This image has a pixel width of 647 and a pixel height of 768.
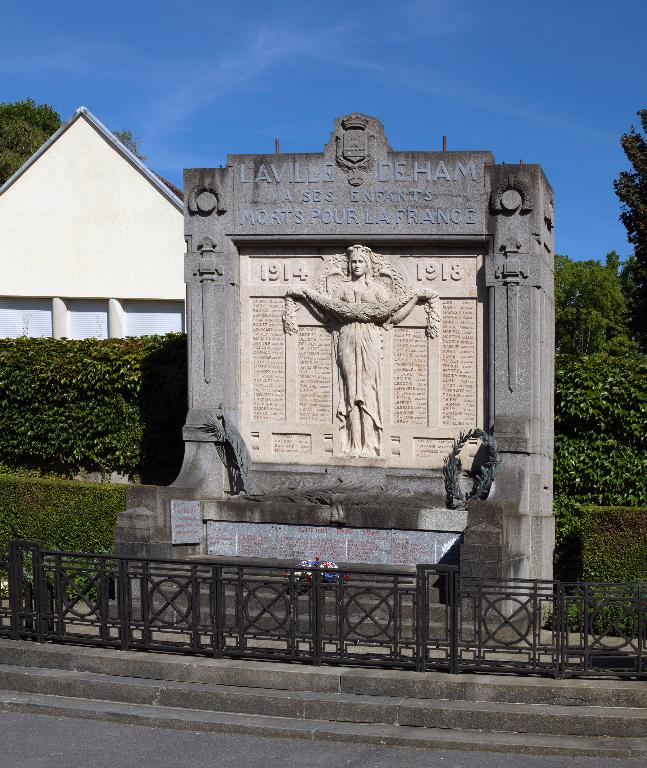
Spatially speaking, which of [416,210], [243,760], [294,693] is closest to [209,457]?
[416,210]

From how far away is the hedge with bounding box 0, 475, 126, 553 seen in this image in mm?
15016

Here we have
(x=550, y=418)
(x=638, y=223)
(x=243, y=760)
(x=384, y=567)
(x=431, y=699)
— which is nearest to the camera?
(x=243, y=760)

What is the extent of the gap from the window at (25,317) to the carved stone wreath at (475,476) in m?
12.1

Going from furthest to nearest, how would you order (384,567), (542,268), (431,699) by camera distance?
(542,268)
(384,567)
(431,699)

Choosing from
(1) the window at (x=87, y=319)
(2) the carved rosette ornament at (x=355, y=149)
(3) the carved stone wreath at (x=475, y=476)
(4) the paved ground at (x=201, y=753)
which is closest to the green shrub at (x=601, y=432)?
(3) the carved stone wreath at (x=475, y=476)

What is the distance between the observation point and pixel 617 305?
4200 centimetres

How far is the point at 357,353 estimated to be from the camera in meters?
13.4

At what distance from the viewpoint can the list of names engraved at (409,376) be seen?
13.4m

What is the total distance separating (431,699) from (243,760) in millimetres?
1667

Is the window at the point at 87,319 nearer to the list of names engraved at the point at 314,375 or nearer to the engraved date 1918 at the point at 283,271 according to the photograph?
the engraved date 1918 at the point at 283,271

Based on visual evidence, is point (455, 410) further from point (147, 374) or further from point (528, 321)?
point (147, 374)

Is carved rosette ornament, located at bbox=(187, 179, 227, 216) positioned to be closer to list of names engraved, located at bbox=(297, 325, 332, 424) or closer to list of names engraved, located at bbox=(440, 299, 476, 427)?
list of names engraved, located at bbox=(297, 325, 332, 424)

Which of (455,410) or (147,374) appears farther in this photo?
(147,374)

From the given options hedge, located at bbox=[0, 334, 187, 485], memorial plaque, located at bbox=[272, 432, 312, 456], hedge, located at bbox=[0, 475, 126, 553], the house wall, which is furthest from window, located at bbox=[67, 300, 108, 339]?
memorial plaque, located at bbox=[272, 432, 312, 456]
